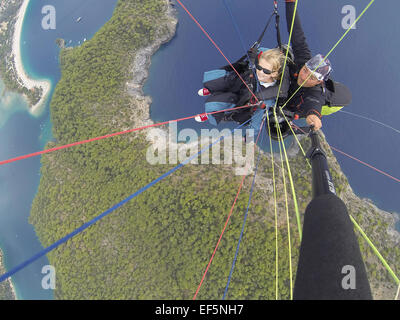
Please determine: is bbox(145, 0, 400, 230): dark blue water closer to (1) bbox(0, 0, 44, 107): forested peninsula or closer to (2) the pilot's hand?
(2) the pilot's hand

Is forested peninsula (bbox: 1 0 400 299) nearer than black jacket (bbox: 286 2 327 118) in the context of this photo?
No

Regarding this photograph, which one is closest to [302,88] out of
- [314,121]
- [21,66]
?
[314,121]

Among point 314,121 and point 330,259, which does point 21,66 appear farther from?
point 330,259

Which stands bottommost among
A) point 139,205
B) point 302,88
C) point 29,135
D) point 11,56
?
point 302,88

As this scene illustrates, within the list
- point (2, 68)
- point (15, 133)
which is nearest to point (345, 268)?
point (15, 133)

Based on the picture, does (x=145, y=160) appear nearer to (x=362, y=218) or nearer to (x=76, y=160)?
(x=76, y=160)

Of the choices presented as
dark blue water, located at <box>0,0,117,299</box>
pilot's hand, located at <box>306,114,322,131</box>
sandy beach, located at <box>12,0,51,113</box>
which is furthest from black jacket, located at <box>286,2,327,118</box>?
sandy beach, located at <box>12,0,51,113</box>

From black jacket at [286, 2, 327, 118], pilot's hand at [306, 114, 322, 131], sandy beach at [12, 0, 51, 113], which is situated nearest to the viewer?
pilot's hand at [306, 114, 322, 131]
